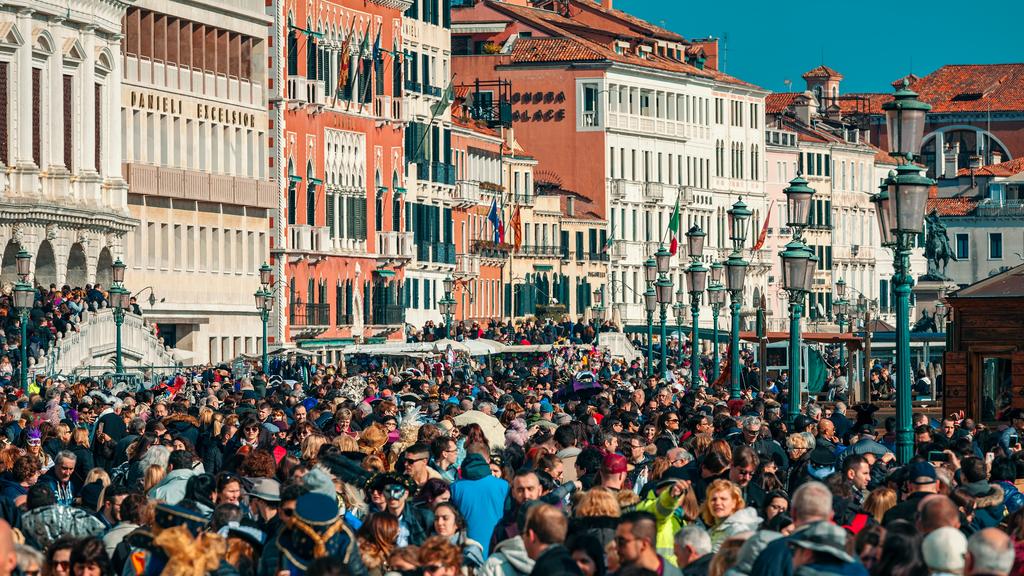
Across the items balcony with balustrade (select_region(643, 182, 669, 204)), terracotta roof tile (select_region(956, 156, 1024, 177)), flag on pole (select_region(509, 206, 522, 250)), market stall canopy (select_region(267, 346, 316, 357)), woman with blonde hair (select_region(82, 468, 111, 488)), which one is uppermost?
terracotta roof tile (select_region(956, 156, 1024, 177))

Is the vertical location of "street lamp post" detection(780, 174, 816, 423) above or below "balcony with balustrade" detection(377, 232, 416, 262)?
below

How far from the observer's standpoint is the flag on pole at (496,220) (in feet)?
308

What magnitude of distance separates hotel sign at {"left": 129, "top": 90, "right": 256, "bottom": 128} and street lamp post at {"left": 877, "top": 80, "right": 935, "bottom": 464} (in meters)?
47.2

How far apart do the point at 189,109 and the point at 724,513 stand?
5839cm

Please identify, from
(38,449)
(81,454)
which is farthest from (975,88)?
(81,454)

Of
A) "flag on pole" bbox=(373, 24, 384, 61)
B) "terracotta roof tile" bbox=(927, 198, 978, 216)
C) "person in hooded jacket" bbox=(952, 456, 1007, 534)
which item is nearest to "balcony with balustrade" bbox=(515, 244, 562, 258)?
"flag on pole" bbox=(373, 24, 384, 61)

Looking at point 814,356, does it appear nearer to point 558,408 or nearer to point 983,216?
point 558,408

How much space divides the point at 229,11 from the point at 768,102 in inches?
2692

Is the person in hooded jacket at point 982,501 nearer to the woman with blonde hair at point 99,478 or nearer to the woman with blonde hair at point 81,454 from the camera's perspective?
the woman with blonde hair at point 99,478

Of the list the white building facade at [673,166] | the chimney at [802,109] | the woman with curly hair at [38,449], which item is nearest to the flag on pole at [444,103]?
the white building facade at [673,166]

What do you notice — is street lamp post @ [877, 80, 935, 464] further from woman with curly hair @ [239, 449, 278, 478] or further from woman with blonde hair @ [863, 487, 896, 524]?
woman with blonde hair @ [863, 487, 896, 524]

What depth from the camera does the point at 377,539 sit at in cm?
1375

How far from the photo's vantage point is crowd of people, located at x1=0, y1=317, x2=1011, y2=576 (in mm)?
12523

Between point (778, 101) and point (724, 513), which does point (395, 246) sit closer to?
point (778, 101)
